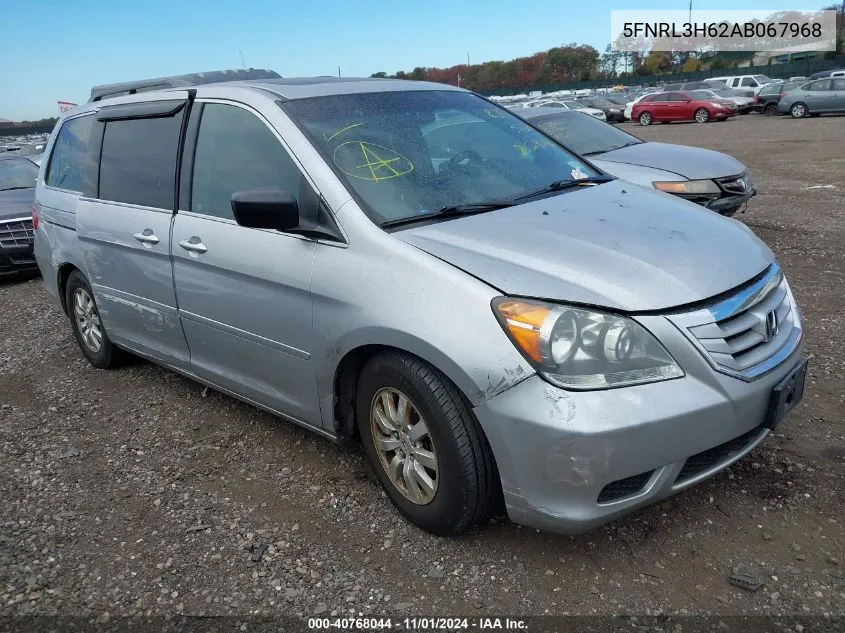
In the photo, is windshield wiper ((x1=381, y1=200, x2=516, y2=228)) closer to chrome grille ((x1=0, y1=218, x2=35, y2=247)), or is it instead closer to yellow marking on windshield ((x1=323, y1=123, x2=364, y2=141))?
yellow marking on windshield ((x1=323, y1=123, x2=364, y2=141))

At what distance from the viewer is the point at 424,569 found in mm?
2734

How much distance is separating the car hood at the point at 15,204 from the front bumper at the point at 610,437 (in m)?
8.33

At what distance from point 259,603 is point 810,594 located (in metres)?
1.94

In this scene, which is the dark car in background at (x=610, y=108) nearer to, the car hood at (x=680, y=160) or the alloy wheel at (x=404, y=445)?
the car hood at (x=680, y=160)

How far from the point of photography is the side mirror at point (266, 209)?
2.85 meters

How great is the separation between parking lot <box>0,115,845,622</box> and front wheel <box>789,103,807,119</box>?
27.0 metres

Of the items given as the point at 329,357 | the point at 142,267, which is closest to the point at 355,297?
the point at 329,357

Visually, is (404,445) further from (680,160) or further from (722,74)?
(722,74)

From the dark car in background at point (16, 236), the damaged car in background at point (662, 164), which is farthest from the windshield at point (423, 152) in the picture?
the dark car in background at point (16, 236)

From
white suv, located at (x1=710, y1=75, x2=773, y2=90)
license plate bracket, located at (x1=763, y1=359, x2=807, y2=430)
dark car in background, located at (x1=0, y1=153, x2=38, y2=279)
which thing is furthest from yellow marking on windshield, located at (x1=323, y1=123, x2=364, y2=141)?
white suv, located at (x1=710, y1=75, x2=773, y2=90)

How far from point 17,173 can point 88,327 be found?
6529 millimetres

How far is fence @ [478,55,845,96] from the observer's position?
4922 cm

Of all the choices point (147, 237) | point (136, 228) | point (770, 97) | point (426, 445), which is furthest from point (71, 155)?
point (770, 97)

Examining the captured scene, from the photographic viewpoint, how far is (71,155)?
16.7 feet
